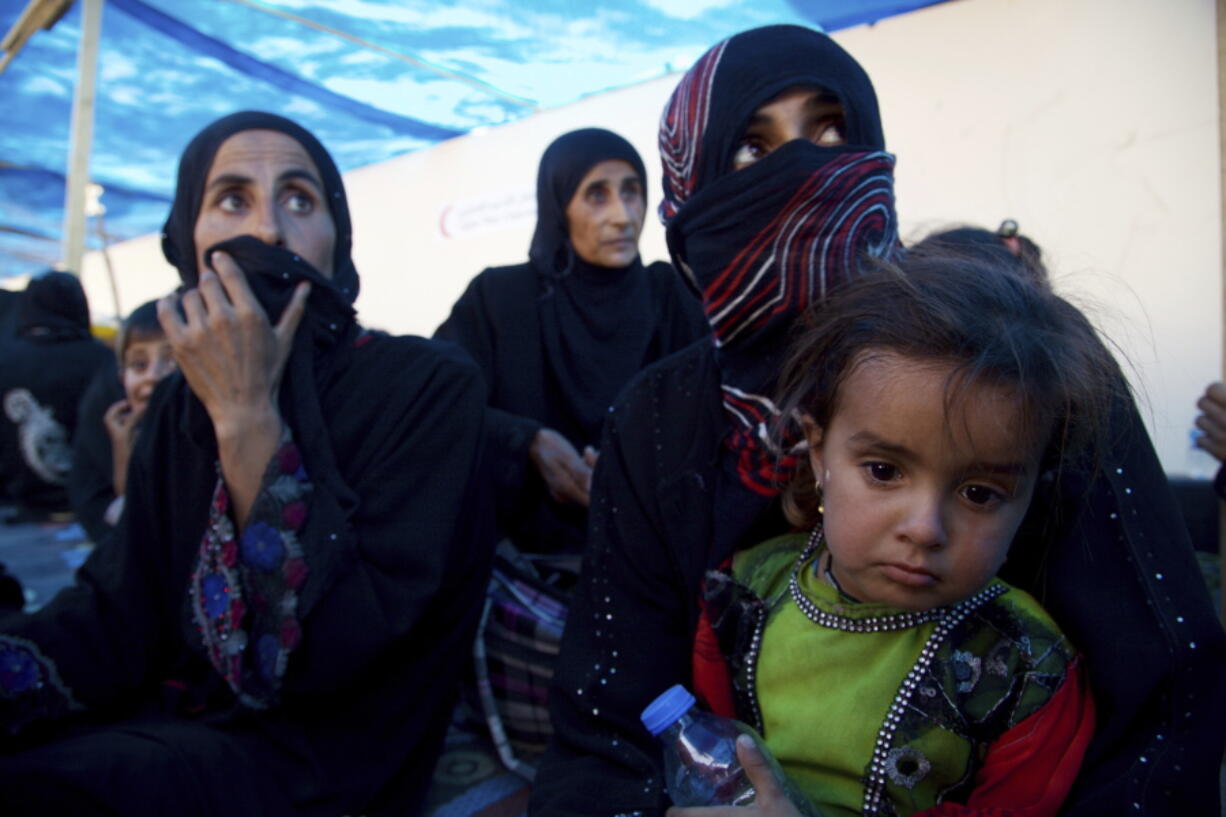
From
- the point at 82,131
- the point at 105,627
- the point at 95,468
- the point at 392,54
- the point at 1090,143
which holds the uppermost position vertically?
the point at 392,54

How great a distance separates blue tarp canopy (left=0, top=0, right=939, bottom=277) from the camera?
4359mm

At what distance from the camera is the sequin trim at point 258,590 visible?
143 cm

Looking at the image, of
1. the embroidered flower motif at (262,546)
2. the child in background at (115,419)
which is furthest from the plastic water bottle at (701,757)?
the child in background at (115,419)

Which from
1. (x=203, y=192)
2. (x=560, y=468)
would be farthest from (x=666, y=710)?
(x=203, y=192)

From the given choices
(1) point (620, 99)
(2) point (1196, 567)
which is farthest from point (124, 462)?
(1) point (620, 99)

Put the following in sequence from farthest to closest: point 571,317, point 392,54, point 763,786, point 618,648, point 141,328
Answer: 1. point 392,54
2. point 141,328
3. point 571,317
4. point 618,648
5. point 763,786

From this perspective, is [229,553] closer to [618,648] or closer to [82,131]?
[618,648]

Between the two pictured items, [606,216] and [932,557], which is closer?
[932,557]

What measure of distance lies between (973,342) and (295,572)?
114cm

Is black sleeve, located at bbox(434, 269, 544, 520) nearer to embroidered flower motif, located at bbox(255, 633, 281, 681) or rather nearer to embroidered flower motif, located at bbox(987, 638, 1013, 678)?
embroidered flower motif, located at bbox(255, 633, 281, 681)

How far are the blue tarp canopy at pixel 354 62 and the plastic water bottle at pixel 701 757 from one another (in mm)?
3611

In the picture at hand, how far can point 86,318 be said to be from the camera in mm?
5145

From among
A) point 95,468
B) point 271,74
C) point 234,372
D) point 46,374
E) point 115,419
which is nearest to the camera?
point 234,372

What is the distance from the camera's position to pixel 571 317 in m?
2.92
